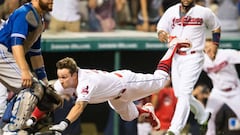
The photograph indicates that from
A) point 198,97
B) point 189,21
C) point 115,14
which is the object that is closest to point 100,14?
point 115,14

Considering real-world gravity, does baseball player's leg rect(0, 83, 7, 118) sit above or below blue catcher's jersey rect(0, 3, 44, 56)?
below

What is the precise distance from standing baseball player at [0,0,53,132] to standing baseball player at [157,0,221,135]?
7.39 ft

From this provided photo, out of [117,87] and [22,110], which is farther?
[117,87]

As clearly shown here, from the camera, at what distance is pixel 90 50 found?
13.6 metres

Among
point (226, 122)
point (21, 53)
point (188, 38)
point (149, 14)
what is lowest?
point (226, 122)

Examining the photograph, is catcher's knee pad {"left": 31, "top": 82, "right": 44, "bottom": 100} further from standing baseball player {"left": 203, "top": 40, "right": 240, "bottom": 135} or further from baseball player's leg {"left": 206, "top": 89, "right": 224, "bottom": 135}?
baseball player's leg {"left": 206, "top": 89, "right": 224, "bottom": 135}

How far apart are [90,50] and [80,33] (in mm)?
414

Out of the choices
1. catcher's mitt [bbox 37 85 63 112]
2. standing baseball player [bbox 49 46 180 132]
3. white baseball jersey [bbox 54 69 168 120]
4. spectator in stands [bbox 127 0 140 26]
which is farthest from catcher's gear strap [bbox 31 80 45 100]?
spectator in stands [bbox 127 0 140 26]

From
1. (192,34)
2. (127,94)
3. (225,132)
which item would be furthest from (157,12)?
(127,94)

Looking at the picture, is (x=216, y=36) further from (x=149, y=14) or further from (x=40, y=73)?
(x=149, y=14)

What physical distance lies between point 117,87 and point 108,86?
0.58 feet

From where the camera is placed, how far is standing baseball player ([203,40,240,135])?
41.4ft

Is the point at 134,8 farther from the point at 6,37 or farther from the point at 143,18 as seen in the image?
the point at 6,37

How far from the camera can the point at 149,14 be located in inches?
561
